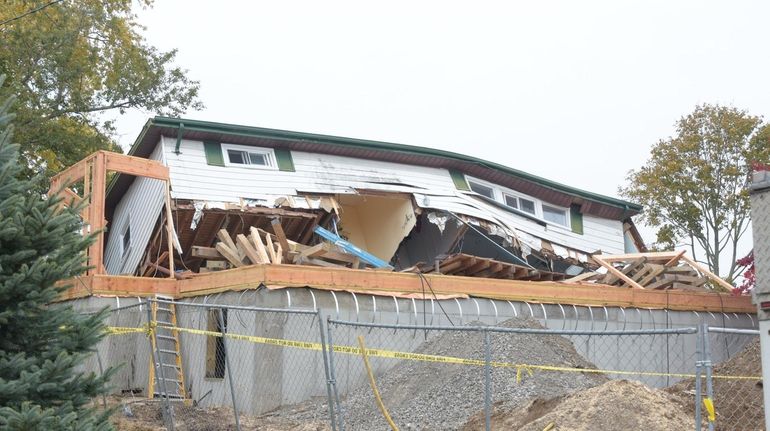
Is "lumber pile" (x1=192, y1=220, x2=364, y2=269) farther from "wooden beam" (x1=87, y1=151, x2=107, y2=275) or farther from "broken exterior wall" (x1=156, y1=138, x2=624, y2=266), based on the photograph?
"broken exterior wall" (x1=156, y1=138, x2=624, y2=266)

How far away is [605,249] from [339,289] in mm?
13176

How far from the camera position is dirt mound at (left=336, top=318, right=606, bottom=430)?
1376 cm

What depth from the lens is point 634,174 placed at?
38.6 meters

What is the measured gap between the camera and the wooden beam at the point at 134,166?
19.2 m

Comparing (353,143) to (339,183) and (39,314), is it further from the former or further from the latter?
(39,314)

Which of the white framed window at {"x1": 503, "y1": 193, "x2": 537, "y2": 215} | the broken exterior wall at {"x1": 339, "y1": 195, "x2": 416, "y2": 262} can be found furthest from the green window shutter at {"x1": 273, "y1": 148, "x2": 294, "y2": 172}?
the white framed window at {"x1": 503, "y1": 193, "x2": 537, "y2": 215}

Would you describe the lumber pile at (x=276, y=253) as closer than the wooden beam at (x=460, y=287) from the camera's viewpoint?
No

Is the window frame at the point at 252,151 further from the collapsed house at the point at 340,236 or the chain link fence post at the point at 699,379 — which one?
the chain link fence post at the point at 699,379

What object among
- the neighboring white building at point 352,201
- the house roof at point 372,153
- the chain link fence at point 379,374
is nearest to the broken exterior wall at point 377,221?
the neighboring white building at point 352,201

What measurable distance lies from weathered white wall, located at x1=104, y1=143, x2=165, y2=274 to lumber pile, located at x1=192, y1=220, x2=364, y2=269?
3356mm

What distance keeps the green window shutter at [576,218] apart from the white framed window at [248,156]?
9.08 m

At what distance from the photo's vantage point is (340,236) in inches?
950

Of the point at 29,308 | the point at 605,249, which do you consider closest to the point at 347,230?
the point at 605,249

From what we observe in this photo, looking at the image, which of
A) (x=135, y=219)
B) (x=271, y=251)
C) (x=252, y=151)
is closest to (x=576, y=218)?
(x=252, y=151)
